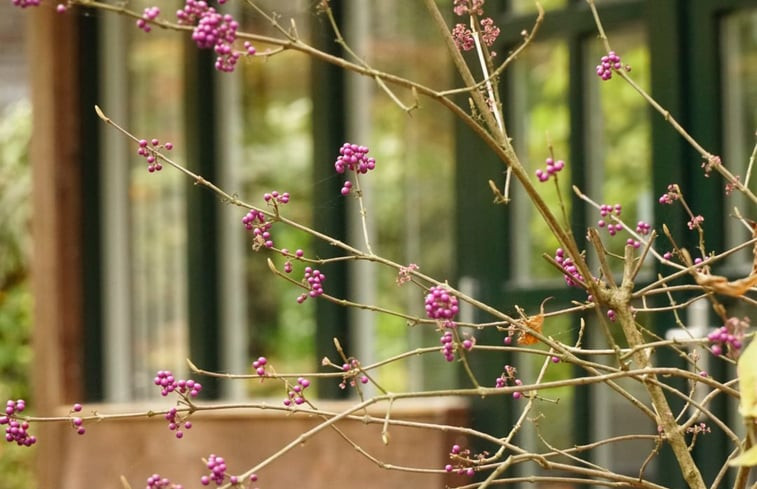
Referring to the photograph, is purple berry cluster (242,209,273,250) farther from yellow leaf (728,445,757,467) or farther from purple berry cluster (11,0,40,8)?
yellow leaf (728,445,757,467)

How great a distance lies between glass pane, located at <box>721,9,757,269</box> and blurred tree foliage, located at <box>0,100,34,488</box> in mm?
4212

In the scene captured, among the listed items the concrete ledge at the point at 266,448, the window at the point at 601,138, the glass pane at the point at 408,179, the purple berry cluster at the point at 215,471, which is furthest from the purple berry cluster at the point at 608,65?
the glass pane at the point at 408,179

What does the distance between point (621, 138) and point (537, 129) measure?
1.15ft

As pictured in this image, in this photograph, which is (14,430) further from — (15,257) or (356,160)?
(15,257)

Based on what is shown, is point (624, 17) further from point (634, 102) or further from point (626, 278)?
point (626, 278)

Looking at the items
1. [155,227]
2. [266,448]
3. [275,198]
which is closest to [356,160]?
[275,198]

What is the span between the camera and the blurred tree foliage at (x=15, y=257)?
282 inches

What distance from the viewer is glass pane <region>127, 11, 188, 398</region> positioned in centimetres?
563

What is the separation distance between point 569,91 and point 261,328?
1795 mm

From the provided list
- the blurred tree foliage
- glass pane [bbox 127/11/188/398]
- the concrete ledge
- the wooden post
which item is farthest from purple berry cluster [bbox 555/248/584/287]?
the blurred tree foliage

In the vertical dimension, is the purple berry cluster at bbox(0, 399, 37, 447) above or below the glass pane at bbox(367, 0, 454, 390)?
below

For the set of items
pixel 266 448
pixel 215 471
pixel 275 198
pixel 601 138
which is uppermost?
pixel 601 138

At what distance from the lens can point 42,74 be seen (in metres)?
5.31

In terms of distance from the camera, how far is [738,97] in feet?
12.3
